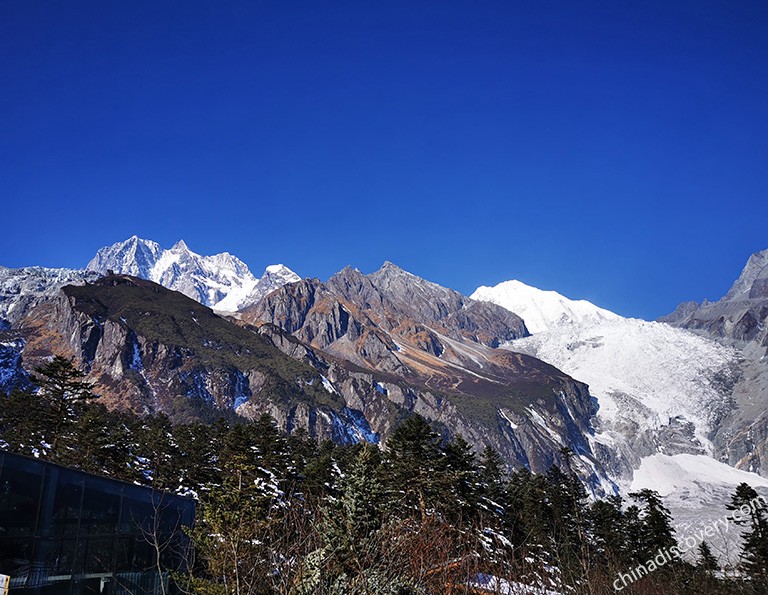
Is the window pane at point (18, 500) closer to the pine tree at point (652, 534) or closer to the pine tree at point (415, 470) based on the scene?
the pine tree at point (415, 470)

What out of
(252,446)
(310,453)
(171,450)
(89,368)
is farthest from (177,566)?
(89,368)

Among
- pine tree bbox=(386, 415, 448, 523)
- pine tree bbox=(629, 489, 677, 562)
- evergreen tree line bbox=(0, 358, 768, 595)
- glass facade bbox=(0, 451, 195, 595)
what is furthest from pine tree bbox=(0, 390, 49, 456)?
pine tree bbox=(629, 489, 677, 562)

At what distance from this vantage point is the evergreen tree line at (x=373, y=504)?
1928 cm

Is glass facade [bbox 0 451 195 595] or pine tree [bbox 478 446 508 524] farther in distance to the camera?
pine tree [bbox 478 446 508 524]

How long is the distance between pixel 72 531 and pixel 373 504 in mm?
10449

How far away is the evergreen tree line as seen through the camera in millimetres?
19281

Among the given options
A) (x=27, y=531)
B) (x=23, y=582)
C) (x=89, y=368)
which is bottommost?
(x=23, y=582)

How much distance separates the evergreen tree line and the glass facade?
232 cm

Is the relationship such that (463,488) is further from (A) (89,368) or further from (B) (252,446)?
(A) (89,368)

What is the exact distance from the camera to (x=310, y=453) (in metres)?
63.4

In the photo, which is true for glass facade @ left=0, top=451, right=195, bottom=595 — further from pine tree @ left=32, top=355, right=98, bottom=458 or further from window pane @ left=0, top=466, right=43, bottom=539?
pine tree @ left=32, top=355, right=98, bottom=458

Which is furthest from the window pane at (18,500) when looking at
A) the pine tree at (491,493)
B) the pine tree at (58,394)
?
the pine tree at (491,493)

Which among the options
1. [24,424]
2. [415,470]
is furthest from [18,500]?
[24,424]

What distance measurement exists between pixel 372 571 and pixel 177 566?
16.9 metres
